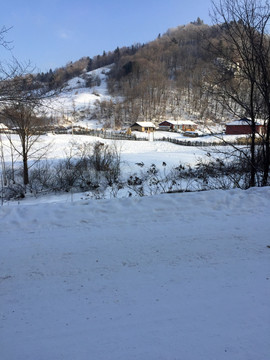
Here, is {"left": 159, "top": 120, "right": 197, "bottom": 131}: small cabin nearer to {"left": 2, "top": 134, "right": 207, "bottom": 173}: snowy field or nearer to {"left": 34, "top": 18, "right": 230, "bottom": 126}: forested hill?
{"left": 34, "top": 18, "right": 230, "bottom": 126}: forested hill

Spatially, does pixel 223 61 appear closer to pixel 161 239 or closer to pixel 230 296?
pixel 161 239

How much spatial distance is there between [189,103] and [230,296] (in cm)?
9716

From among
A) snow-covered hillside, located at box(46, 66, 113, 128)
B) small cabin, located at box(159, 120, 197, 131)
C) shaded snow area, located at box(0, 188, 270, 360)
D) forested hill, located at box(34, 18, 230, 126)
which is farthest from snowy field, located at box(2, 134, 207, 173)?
small cabin, located at box(159, 120, 197, 131)

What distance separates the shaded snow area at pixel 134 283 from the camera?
2236 millimetres

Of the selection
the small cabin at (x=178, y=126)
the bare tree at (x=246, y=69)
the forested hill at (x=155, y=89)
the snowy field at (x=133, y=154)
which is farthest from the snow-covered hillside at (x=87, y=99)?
the bare tree at (x=246, y=69)

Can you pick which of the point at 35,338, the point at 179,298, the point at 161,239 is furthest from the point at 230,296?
the point at 35,338

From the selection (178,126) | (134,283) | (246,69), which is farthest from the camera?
(178,126)

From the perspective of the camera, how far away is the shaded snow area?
7.34 ft

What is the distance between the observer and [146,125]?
66.4 meters

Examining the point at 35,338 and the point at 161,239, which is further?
the point at 161,239

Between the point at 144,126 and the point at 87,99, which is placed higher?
the point at 87,99

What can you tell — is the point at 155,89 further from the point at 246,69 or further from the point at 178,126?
the point at 246,69

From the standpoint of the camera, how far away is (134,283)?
3049 mm

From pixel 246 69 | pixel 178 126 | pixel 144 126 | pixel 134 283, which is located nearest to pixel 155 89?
pixel 178 126
